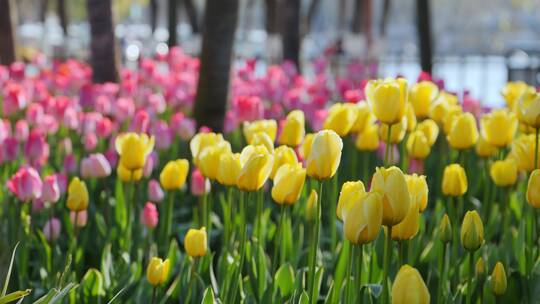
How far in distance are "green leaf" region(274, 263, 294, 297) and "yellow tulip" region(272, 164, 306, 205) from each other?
0.53 metres

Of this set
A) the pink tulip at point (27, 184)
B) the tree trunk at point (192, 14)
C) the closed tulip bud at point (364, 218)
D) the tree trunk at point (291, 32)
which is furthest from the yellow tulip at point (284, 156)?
the tree trunk at point (192, 14)

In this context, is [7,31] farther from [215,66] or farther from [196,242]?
[196,242]

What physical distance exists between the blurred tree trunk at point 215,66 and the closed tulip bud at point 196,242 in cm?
327

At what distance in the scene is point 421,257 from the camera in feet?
10.9

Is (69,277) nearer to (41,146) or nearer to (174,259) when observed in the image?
(174,259)

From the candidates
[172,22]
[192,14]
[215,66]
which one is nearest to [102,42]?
[215,66]

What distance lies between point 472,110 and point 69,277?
11.7 feet

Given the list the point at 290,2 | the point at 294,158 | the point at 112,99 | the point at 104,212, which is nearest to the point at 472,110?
the point at 112,99

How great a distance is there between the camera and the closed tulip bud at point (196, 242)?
2.59 meters

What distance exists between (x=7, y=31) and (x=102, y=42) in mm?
1305

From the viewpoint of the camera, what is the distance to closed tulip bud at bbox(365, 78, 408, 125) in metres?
2.70

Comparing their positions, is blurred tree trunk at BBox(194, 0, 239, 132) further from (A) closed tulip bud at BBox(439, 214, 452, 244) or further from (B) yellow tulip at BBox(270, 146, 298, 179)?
(A) closed tulip bud at BBox(439, 214, 452, 244)

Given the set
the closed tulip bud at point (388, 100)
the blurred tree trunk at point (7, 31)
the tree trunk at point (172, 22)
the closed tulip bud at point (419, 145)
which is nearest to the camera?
the closed tulip bud at point (388, 100)

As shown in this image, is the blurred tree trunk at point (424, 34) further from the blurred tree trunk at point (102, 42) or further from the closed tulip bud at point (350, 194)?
the closed tulip bud at point (350, 194)
